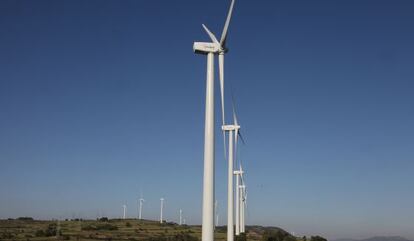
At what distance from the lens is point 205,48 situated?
169 ft

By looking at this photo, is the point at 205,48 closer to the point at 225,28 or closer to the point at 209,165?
the point at 225,28

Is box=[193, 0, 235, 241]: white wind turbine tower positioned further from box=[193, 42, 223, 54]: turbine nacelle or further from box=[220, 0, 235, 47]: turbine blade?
box=[220, 0, 235, 47]: turbine blade

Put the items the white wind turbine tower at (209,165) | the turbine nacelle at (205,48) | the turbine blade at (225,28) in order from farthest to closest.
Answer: the turbine blade at (225,28)
the turbine nacelle at (205,48)
the white wind turbine tower at (209,165)

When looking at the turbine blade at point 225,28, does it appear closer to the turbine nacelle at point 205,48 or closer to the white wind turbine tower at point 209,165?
the turbine nacelle at point 205,48

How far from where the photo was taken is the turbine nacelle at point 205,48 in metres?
51.6

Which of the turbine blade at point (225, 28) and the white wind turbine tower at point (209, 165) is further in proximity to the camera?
the turbine blade at point (225, 28)

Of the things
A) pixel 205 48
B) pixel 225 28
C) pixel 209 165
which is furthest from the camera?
pixel 225 28

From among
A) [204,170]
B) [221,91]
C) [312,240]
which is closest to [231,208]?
[221,91]

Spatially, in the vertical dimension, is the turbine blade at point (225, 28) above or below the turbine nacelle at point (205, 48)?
above

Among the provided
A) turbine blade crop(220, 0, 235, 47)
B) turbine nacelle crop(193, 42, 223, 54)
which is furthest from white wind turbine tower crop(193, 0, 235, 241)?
turbine blade crop(220, 0, 235, 47)

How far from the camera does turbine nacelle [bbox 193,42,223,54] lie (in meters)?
51.6

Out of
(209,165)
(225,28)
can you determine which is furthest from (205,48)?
(209,165)

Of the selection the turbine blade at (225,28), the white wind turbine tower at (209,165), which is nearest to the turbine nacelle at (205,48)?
the turbine blade at (225,28)

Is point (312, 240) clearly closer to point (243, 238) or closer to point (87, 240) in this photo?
point (243, 238)
